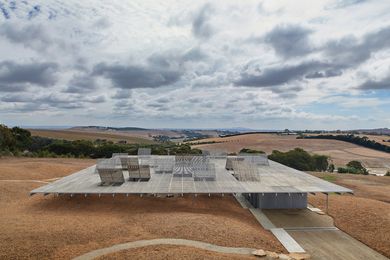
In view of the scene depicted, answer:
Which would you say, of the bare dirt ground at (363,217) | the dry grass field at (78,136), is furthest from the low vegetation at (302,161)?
the dry grass field at (78,136)

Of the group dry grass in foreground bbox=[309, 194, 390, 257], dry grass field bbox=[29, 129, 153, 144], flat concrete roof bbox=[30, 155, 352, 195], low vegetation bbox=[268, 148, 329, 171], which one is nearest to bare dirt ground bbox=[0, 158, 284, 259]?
flat concrete roof bbox=[30, 155, 352, 195]

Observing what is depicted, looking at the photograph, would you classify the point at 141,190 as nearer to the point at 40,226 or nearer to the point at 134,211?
the point at 134,211

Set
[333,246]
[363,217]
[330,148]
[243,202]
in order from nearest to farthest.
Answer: [333,246]
[363,217]
[243,202]
[330,148]

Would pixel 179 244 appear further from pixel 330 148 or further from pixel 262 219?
pixel 330 148

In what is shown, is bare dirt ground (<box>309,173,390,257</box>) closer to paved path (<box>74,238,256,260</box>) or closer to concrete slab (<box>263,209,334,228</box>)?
concrete slab (<box>263,209,334,228</box>)

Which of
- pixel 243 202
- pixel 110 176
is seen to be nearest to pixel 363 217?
pixel 243 202

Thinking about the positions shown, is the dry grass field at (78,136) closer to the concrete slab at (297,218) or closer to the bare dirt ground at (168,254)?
the concrete slab at (297,218)
